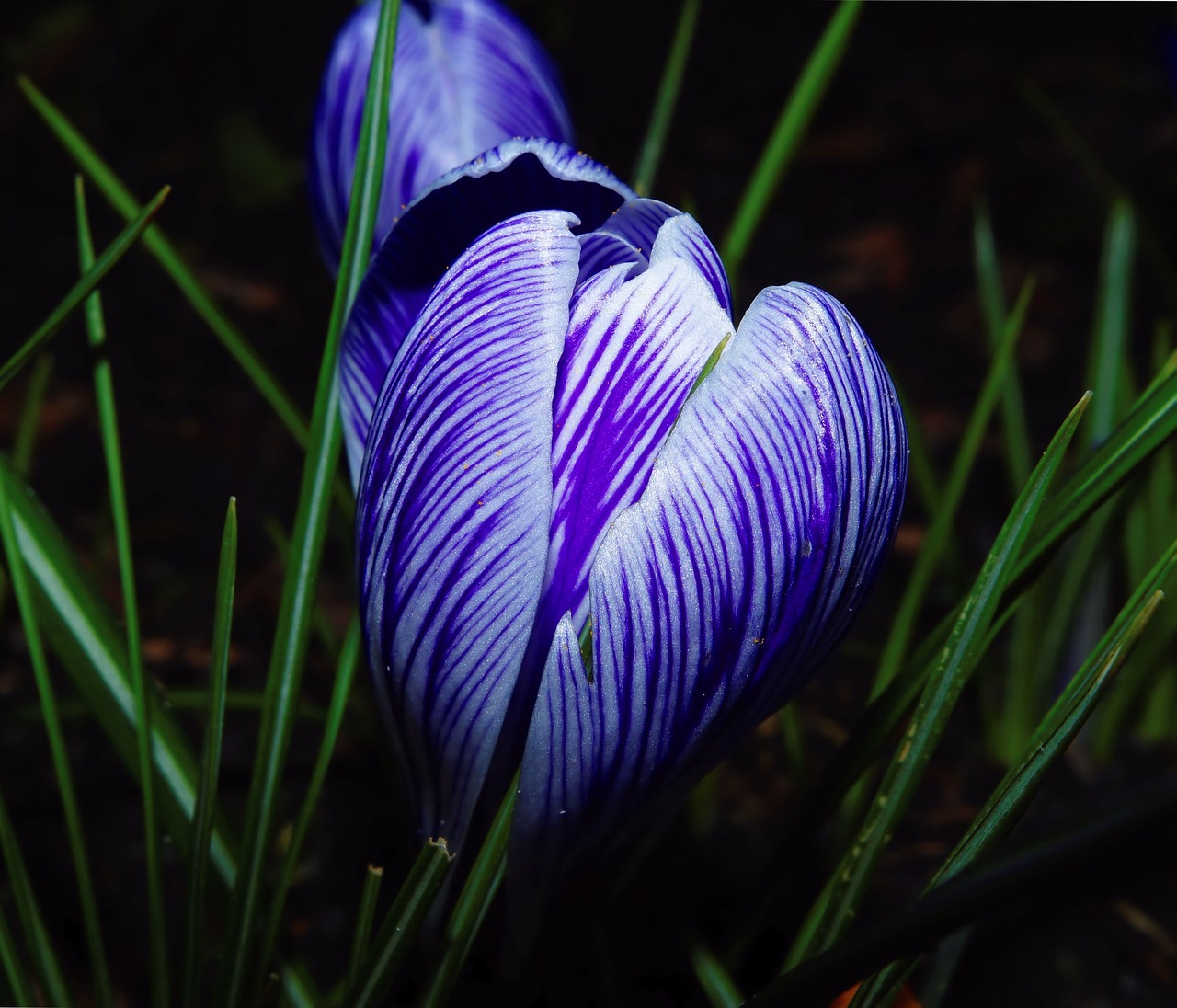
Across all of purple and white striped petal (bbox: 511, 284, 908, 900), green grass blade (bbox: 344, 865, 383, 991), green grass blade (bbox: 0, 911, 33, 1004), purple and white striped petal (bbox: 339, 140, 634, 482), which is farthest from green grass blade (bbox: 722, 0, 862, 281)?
green grass blade (bbox: 0, 911, 33, 1004)

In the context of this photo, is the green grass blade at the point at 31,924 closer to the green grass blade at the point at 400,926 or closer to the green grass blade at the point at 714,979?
the green grass blade at the point at 400,926

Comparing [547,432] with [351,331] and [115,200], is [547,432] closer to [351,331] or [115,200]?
[351,331]

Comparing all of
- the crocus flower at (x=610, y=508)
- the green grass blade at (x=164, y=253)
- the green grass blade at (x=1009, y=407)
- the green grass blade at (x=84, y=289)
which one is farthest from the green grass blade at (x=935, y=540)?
the green grass blade at (x=84, y=289)

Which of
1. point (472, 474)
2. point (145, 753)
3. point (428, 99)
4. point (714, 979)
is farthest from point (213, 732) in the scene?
point (428, 99)

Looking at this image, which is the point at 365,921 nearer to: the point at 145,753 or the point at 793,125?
the point at 145,753

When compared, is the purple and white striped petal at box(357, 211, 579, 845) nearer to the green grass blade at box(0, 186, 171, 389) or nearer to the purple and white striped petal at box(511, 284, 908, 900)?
the purple and white striped petal at box(511, 284, 908, 900)

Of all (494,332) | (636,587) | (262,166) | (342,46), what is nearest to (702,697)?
(636,587)
